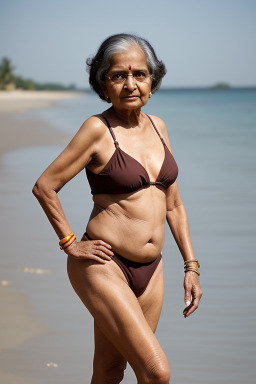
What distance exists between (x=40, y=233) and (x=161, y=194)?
16.7ft

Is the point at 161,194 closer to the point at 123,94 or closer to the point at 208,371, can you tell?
the point at 123,94

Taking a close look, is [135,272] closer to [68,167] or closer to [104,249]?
[104,249]

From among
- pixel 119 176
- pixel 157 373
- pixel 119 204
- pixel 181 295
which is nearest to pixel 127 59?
pixel 119 176

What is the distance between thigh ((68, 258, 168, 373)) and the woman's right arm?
8 cm

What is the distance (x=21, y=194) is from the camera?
10938 mm

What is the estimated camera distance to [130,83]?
130 inches

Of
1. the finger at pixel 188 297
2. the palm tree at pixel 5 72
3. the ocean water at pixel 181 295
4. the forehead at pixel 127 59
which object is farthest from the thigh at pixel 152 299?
the palm tree at pixel 5 72

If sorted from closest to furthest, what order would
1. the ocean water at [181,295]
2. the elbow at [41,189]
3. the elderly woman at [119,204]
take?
the elderly woman at [119,204], the elbow at [41,189], the ocean water at [181,295]

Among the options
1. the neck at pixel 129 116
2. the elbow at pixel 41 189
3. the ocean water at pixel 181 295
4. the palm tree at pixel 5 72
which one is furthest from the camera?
the palm tree at pixel 5 72

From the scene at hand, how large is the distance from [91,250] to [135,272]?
9.1 inches

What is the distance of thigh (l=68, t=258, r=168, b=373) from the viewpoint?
307cm

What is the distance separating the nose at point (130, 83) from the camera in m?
3.29

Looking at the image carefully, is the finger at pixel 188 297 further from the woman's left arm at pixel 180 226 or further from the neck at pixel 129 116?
the neck at pixel 129 116

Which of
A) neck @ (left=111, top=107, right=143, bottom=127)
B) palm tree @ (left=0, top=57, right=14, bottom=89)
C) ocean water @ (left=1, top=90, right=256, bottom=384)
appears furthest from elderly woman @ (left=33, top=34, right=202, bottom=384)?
palm tree @ (left=0, top=57, right=14, bottom=89)
